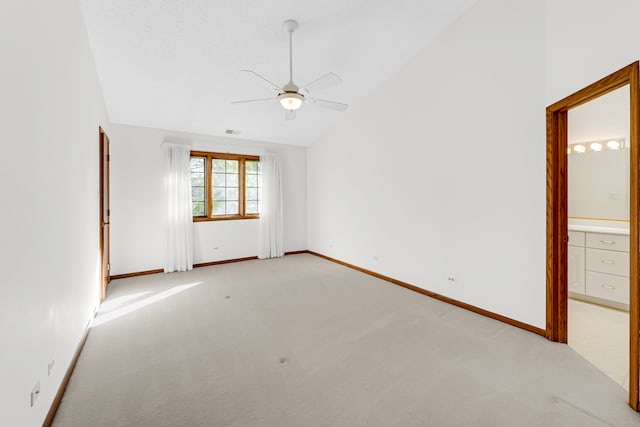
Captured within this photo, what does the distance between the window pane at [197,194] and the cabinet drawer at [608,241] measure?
606 centimetres

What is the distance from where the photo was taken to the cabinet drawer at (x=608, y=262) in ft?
10.1

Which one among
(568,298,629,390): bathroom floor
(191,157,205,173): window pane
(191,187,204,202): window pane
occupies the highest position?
(191,157,205,173): window pane

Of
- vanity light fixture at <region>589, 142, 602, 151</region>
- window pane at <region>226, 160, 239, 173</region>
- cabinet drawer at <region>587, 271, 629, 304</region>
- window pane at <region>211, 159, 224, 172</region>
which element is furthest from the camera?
window pane at <region>226, 160, 239, 173</region>

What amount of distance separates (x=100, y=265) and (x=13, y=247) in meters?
2.91


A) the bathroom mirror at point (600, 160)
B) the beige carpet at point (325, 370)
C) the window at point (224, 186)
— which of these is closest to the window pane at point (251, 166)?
the window at point (224, 186)

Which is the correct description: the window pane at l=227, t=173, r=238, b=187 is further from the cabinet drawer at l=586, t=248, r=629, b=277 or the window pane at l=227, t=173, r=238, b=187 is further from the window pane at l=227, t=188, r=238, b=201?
the cabinet drawer at l=586, t=248, r=629, b=277

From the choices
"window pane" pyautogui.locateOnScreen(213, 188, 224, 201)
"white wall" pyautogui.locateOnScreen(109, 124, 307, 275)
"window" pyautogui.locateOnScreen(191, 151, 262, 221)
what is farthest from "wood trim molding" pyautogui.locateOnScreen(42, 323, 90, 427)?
"window pane" pyautogui.locateOnScreen(213, 188, 224, 201)

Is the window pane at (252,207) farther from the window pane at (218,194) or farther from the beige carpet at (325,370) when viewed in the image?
the beige carpet at (325,370)

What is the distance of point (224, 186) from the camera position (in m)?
5.88

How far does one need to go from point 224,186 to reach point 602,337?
5931mm

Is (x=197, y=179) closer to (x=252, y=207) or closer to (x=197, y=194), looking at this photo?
(x=197, y=194)

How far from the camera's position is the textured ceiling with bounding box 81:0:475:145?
276 cm

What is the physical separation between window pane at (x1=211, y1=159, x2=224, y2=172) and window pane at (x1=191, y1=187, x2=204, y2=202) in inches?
19.8

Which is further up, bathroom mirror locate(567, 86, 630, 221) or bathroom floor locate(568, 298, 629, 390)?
bathroom mirror locate(567, 86, 630, 221)
